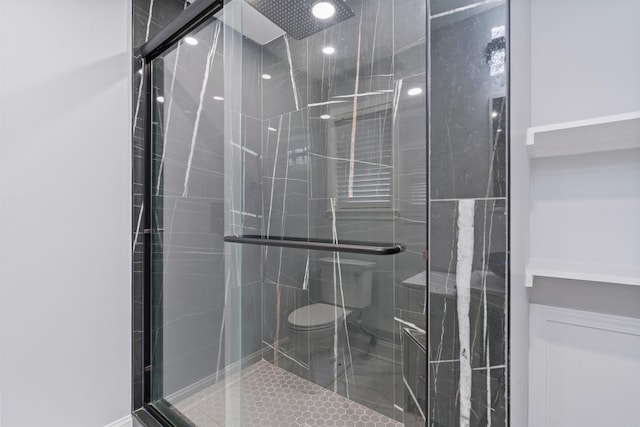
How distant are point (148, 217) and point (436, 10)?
1.58 meters

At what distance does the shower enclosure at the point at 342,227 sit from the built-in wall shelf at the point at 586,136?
0.38 meters

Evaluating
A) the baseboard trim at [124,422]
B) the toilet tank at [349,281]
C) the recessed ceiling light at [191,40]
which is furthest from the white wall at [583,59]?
the baseboard trim at [124,422]

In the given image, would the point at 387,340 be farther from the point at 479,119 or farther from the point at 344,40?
the point at 344,40

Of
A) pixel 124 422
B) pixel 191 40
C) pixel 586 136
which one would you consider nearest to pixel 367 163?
pixel 586 136

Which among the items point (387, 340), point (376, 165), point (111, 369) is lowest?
point (111, 369)

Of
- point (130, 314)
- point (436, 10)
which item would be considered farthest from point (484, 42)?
point (130, 314)

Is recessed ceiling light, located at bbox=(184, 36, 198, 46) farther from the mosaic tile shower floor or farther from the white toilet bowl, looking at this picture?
the mosaic tile shower floor

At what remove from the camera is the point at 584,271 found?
1.05 m

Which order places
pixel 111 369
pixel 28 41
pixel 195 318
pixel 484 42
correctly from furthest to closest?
pixel 195 318, pixel 111 369, pixel 28 41, pixel 484 42

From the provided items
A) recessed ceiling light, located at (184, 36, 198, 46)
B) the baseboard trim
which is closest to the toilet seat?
the baseboard trim

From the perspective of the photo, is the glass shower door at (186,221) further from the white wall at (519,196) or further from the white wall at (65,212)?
the white wall at (519,196)

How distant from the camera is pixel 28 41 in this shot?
3.95ft

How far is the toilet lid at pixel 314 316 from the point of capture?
1.08 m

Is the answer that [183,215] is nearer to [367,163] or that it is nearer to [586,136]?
[367,163]
